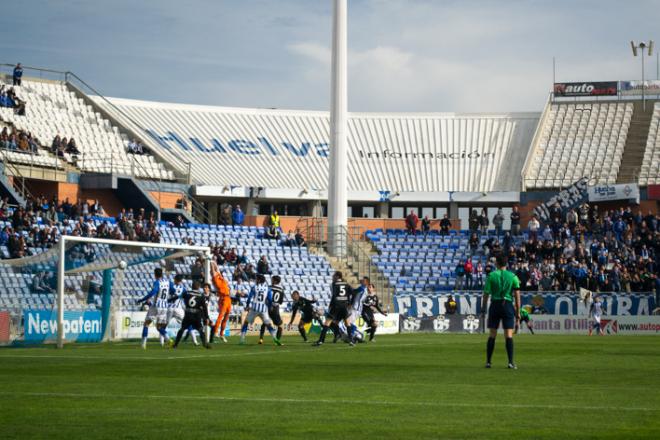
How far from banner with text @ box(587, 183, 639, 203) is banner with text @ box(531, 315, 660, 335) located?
43.3ft

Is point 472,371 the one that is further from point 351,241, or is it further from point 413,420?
point 351,241

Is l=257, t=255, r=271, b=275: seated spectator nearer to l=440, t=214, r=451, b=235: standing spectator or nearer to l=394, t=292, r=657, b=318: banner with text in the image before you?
l=394, t=292, r=657, b=318: banner with text

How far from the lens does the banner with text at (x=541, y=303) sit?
45.9 metres

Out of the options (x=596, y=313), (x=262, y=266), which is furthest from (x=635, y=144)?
(x=262, y=266)

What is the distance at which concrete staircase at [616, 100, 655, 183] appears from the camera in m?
61.8

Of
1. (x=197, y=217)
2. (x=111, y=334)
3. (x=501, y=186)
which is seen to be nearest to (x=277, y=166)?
(x=197, y=217)

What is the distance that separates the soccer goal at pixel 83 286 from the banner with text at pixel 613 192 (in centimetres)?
3081

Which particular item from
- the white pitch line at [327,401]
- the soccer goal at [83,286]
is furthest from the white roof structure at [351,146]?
the white pitch line at [327,401]

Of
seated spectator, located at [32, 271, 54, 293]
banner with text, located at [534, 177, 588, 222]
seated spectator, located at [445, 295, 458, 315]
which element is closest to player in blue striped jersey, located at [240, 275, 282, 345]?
seated spectator, located at [32, 271, 54, 293]

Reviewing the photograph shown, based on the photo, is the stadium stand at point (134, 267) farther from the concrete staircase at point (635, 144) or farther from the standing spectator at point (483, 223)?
the concrete staircase at point (635, 144)

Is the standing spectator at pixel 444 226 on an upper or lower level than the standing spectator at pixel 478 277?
upper

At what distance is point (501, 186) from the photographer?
65.1 metres

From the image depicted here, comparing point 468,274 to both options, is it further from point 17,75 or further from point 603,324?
point 17,75

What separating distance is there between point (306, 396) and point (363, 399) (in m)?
0.87
